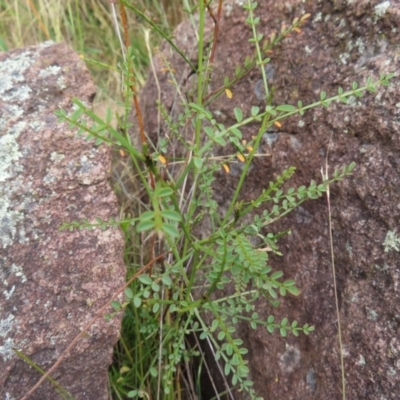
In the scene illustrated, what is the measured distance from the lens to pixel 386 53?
1190mm

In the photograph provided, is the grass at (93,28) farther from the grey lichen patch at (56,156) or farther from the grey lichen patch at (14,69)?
the grey lichen patch at (56,156)

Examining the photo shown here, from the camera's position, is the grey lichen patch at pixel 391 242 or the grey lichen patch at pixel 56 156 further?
the grey lichen patch at pixel 56 156

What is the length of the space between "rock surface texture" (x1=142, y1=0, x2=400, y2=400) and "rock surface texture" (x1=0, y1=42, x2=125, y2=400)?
393mm

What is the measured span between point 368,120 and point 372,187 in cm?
16

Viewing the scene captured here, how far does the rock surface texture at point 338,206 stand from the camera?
1.09 metres

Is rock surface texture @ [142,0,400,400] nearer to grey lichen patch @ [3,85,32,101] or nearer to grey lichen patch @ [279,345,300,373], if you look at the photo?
grey lichen patch @ [279,345,300,373]

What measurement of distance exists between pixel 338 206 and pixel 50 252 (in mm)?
730

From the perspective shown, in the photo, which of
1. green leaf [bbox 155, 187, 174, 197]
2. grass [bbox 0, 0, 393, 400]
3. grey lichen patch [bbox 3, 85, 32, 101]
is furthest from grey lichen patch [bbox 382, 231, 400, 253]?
grey lichen patch [bbox 3, 85, 32, 101]

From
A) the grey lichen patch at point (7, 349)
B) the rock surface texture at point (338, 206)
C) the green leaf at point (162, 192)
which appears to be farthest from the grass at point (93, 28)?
the green leaf at point (162, 192)

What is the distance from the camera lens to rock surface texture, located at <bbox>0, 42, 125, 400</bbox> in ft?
3.82

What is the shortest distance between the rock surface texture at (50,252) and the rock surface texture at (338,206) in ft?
1.29

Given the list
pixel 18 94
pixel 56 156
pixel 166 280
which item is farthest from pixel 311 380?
pixel 18 94

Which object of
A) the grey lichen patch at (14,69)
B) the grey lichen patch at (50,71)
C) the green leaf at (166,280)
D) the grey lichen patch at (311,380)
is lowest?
the grey lichen patch at (311,380)

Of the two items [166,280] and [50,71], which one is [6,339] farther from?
[50,71]
